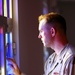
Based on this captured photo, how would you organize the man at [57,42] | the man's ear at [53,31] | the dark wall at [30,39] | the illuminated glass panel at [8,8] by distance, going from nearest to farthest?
the man at [57,42] → the man's ear at [53,31] → the illuminated glass panel at [8,8] → the dark wall at [30,39]

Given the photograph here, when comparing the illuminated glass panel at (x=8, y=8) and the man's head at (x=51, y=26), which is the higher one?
the illuminated glass panel at (x=8, y=8)

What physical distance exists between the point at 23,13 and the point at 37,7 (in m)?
0.48

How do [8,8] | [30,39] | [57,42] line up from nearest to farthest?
[57,42] → [8,8] → [30,39]

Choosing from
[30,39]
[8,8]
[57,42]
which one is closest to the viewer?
[57,42]

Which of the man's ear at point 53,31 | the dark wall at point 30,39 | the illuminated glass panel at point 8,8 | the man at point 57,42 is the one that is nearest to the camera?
the man at point 57,42

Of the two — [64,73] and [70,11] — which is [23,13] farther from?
[70,11]

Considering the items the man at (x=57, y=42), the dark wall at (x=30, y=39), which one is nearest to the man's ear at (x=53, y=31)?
the man at (x=57, y=42)

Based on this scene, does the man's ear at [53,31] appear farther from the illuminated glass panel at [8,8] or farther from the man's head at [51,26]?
the illuminated glass panel at [8,8]

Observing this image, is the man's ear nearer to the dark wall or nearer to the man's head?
the man's head

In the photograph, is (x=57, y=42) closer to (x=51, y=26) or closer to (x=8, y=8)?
(x=51, y=26)

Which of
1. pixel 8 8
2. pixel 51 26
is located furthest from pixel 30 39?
pixel 51 26

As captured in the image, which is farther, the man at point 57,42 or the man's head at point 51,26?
the man's head at point 51,26

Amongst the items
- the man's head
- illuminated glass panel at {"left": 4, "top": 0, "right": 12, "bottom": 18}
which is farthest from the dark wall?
the man's head

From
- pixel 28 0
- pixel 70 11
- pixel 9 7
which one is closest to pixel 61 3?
pixel 70 11
